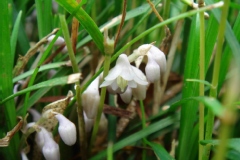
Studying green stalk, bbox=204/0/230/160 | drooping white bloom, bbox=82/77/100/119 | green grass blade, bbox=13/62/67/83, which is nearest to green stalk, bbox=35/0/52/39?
green grass blade, bbox=13/62/67/83

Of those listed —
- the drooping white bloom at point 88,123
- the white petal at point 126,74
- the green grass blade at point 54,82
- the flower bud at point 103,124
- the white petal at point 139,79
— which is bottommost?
the flower bud at point 103,124

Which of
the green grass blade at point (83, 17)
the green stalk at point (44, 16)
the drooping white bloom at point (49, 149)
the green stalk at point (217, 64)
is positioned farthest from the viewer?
the green stalk at point (44, 16)

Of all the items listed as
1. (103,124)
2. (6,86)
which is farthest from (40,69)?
(103,124)

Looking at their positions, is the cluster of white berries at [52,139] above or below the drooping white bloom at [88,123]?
above

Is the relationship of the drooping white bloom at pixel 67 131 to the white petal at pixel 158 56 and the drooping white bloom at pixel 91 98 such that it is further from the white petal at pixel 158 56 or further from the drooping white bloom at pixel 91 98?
the white petal at pixel 158 56

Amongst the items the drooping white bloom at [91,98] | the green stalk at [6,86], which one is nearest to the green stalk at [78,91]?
the drooping white bloom at [91,98]

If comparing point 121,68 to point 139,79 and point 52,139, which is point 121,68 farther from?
point 52,139

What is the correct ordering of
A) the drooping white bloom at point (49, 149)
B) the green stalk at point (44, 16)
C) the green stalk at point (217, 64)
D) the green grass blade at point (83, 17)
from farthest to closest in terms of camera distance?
the green stalk at point (44, 16) → the drooping white bloom at point (49, 149) → the green grass blade at point (83, 17) → the green stalk at point (217, 64)
